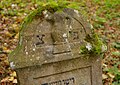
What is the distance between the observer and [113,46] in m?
6.29

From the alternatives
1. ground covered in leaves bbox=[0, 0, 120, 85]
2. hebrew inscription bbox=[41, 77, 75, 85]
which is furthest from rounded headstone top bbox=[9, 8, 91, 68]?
ground covered in leaves bbox=[0, 0, 120, 85]

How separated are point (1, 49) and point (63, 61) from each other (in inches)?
91.1

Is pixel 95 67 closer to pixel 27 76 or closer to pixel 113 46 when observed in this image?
pixel 27 76

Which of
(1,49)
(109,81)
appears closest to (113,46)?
(109,81)

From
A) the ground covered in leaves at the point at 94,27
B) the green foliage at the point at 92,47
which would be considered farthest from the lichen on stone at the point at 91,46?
the ground covered in leaves at the point at 94,27

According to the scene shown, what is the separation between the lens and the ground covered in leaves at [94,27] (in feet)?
16.3

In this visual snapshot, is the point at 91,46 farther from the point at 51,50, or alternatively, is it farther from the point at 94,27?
the point at 94,27

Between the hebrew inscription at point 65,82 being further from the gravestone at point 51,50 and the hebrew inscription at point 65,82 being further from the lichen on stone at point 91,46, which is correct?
the lichen on stone at point 91,46

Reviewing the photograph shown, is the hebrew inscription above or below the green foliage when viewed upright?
below

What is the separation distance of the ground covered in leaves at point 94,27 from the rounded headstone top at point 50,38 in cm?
128

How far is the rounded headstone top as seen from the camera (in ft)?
11.2

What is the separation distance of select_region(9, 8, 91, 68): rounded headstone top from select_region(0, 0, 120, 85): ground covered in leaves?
128 cm

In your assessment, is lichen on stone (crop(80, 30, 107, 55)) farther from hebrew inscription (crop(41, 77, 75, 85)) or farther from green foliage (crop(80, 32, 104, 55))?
hebrew inscription (crop(41, 77, 75, 85))

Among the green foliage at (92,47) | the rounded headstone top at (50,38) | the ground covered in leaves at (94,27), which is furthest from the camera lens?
the ground covered in leaves at (94,27)
